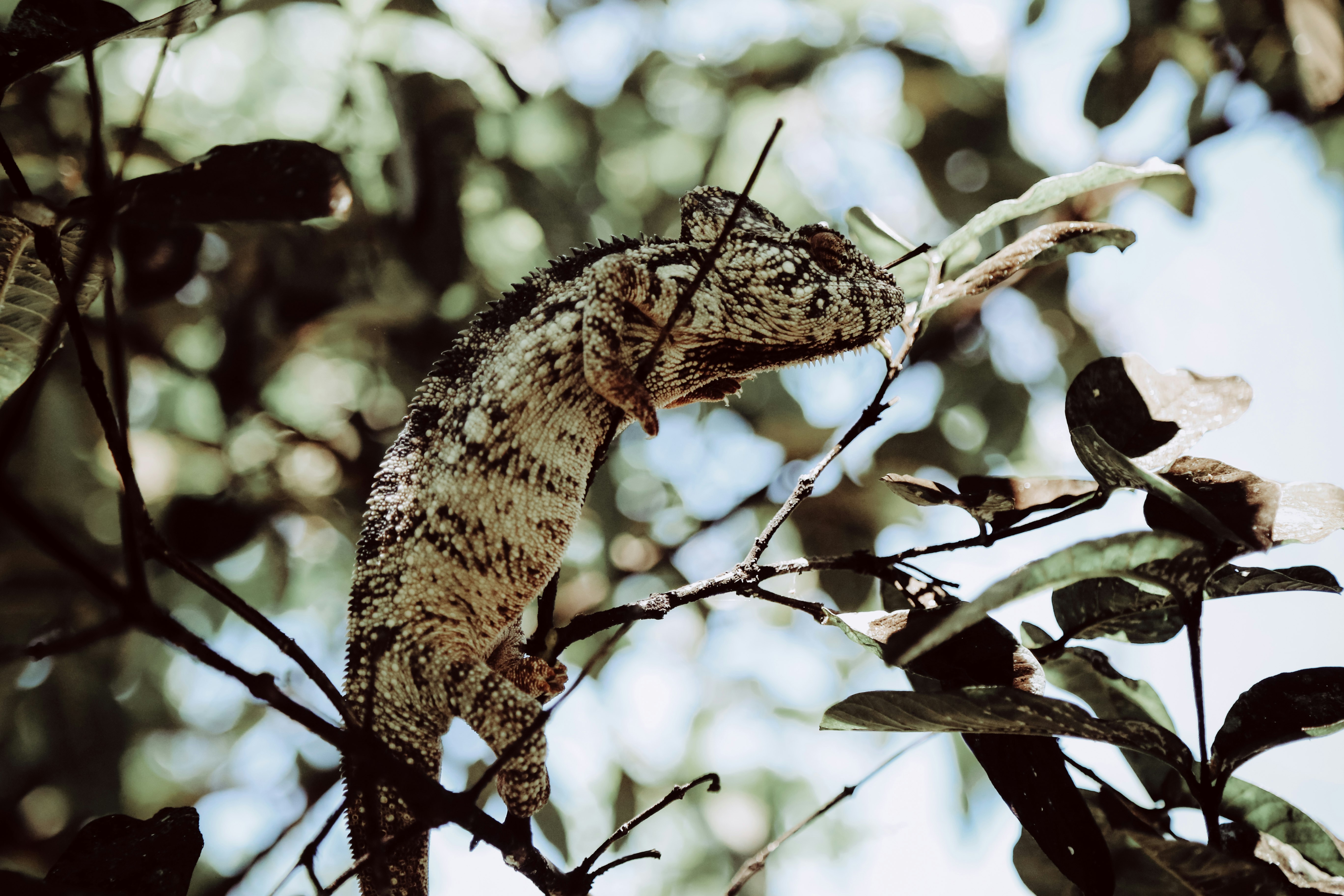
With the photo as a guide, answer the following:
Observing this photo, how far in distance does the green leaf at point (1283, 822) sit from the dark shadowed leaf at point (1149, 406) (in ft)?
1.71

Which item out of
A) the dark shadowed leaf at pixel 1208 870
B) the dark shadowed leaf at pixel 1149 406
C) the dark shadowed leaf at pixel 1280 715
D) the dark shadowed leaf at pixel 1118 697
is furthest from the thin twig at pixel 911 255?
the dark shadowed leaf at pixel 1208 870

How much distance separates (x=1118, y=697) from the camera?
1485 millimetres

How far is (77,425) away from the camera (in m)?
2.96

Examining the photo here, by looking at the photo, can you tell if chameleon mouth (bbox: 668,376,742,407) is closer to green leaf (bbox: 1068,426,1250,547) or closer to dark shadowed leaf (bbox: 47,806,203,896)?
green leaf (bbox: 1068,426,1250,547)

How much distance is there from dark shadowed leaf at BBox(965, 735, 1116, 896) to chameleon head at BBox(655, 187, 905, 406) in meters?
0.71

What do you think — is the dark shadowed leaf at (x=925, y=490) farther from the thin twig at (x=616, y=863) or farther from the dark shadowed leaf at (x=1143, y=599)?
the thin twig at (x=616, y=863)

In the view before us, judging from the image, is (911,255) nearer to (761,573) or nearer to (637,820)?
A: (761,573)

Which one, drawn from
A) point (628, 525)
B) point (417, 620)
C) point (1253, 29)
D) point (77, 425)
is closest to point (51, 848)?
point (77, 425)

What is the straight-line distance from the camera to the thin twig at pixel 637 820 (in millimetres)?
1110

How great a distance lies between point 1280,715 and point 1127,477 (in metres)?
0.39

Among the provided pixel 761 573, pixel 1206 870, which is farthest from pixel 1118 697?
pixel 761 573

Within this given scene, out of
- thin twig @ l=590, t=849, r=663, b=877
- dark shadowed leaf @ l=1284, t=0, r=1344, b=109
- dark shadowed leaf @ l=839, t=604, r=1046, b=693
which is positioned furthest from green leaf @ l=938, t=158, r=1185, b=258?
dark shadowed leaf @ l=1284, t=0, r=1344, b=109

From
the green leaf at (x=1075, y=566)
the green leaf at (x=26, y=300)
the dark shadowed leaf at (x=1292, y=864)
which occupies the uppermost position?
the green leaf at (x=26, y=300)

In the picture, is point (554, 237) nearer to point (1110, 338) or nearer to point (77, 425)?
point (77, 425)
